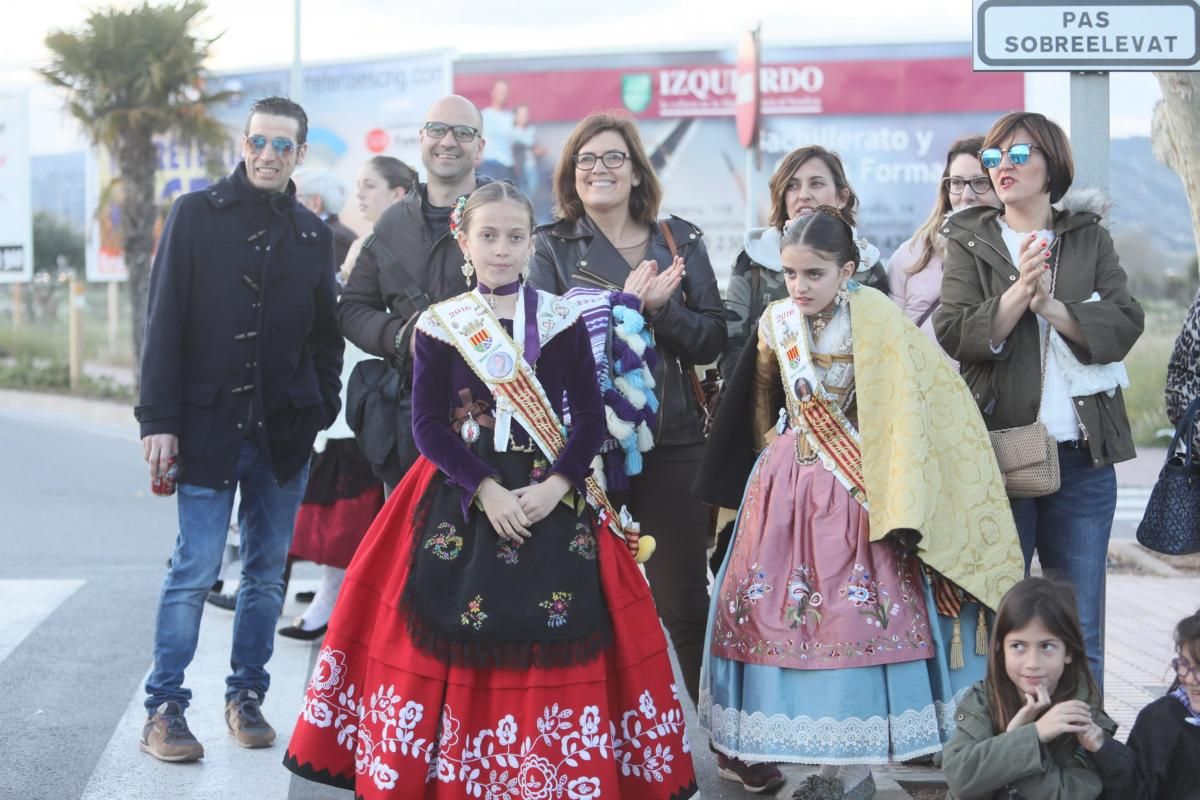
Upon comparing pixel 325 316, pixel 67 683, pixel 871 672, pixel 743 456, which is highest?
pixel 325 316

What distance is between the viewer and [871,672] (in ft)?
14.6

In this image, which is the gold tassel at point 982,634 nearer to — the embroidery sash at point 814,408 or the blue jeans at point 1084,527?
the blue jeans at point 1084,527

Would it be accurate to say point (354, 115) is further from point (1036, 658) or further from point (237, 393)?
point (1036, 658)

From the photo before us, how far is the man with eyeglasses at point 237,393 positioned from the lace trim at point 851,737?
1.90m

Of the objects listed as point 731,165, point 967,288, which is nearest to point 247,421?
point 967,288

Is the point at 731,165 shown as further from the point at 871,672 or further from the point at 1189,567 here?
the point at 871,672

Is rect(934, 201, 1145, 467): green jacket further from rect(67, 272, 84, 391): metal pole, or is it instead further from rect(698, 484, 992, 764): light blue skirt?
rect(67, 272, 84, 391): metal pole

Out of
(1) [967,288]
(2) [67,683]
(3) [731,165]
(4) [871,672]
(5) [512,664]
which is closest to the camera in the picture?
(5) [512,664]

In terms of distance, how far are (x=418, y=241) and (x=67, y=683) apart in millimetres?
2500

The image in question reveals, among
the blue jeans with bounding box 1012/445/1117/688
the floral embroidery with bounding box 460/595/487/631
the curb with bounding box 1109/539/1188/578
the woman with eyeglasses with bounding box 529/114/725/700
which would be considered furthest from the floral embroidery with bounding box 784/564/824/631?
the curb with bounding box 1109/539/1188/578

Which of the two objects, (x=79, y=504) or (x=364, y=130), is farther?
(x=364, y=130)

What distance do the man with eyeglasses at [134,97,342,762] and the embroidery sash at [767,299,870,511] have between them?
5.94ft

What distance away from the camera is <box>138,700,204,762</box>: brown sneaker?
513 cm

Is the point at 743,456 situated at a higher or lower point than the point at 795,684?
higher
